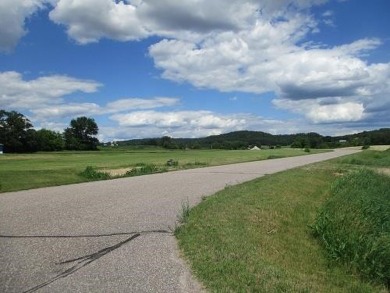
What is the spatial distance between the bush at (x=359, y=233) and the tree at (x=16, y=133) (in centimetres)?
10077

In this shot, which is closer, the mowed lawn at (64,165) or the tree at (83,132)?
the mowed lawn at (64,165)

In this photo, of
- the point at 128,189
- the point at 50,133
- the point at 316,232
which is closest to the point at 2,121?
the point at 50,133

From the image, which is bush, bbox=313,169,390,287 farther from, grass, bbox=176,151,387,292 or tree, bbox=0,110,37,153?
tree, bbox=0,110,37,153

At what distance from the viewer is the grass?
6550mm

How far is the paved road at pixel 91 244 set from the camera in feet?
20.5

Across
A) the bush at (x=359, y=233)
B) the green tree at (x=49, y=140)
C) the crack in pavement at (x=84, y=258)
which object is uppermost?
the green tree at (x=49, y=140)

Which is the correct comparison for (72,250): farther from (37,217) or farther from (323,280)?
(323,280)

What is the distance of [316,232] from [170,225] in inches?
131

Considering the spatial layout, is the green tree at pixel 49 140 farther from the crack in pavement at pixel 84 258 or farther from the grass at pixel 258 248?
the crack in pavement at pixel 84 258

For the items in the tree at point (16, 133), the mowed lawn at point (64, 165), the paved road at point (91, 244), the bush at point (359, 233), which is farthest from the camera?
the tree at point (16, 133)

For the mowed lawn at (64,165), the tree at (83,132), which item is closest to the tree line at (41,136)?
the tree at (83,132)

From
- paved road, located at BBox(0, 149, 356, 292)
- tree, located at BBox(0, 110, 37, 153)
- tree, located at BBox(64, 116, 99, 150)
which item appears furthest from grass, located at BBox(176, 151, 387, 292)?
tree, located at BBox(64, 116, 99, 150)

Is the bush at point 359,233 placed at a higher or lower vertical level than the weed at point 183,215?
lower

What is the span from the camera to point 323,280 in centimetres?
728
